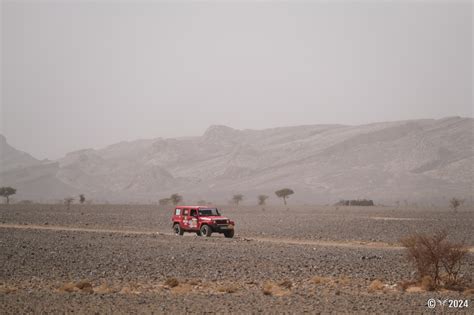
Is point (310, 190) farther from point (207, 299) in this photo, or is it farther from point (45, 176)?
→ point (207, 299)

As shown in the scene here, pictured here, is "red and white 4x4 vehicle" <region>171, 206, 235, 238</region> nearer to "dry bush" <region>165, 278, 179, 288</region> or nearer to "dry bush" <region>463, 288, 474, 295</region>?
"dry bush" <region>165, 278, 179, 288</region>

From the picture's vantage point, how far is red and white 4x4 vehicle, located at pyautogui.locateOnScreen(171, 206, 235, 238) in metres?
35.8

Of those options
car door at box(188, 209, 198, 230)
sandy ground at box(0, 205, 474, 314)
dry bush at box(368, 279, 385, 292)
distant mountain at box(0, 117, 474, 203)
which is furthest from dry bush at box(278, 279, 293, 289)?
distant mountain at box(0, 117, 474, 203)

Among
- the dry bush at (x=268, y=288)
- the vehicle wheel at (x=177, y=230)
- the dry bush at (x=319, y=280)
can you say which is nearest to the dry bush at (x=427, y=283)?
the dry bush at (x=319, y=280)

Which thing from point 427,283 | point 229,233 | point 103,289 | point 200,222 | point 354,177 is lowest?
point 103,289

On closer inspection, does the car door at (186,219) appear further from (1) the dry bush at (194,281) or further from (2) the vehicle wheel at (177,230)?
(1) the dry bush at (194,281)

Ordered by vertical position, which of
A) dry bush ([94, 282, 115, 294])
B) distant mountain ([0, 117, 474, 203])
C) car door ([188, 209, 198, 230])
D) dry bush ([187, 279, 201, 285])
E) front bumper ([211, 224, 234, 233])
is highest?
distant mountain ([0, 117, 474, 203])

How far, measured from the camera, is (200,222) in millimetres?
36469

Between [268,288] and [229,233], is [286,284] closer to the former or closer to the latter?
[268,288]

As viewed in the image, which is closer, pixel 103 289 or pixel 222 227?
pixel 103 289

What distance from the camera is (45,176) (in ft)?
646

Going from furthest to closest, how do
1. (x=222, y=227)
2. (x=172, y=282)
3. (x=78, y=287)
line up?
(x=222, y=227)
(x=172, y=282)
(x=78, y=287)

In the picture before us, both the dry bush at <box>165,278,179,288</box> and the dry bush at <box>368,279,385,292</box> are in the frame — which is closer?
the dry bush at <box>368,279,385,292</box>

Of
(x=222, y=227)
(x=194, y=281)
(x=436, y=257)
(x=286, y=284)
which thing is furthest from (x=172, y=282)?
(x=222, y=227)
